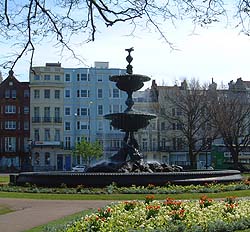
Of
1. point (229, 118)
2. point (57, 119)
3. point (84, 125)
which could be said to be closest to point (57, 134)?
point (57, 119)

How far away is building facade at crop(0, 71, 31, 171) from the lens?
87438mm

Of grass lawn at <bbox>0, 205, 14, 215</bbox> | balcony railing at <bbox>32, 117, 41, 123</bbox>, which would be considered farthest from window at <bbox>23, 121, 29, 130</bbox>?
grass lawn at <bbox>0, 205, 14, 215</bbox>

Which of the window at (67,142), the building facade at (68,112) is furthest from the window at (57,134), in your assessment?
the window at (67,142)

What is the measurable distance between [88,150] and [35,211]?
206ft

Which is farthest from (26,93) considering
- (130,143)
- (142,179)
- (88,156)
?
(142,179)

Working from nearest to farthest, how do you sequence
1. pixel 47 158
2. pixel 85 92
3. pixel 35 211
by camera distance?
pixel 35 211, pixel 47 158, pixel 85 92

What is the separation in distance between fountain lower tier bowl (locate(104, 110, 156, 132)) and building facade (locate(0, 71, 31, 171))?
57.0 m

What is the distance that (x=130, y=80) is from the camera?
32.2m

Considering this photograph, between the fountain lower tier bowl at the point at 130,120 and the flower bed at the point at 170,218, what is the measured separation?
671 inches

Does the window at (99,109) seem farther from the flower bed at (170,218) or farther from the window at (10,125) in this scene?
the flower bed at (170,218)

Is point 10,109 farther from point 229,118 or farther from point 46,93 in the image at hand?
point 229,118

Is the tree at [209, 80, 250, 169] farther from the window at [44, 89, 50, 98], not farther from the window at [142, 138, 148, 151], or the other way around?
the window at [44, 89, 50, 98]

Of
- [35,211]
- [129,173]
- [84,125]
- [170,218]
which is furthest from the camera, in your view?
[84,125]

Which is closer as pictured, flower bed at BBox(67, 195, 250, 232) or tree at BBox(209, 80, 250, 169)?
flower bed at BBox(67, 195, 250, 232)
